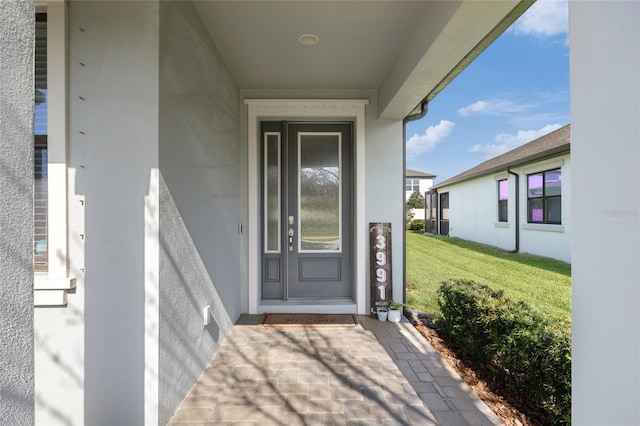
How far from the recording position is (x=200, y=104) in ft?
8.76

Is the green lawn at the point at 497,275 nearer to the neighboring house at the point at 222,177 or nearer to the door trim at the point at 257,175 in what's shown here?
the door trim at the point at 257,175

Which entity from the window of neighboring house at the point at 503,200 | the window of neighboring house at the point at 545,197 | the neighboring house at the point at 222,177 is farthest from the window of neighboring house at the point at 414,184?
the neighboring house at the point at 222,177

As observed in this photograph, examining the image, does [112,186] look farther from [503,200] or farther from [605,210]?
[503,200]

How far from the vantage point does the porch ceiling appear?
2169 millimetres

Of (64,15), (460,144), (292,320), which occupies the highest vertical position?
(460,144)

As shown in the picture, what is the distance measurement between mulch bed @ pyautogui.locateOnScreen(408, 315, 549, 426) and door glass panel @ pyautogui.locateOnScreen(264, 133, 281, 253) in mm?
2380

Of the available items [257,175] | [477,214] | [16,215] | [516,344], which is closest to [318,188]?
[257,175]

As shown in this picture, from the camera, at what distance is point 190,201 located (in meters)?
2.40

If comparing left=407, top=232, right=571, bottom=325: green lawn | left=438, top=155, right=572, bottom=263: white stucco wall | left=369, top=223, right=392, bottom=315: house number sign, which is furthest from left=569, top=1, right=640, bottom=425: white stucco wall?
left=438, top=155, right=572, bottom=263: white stucco wall

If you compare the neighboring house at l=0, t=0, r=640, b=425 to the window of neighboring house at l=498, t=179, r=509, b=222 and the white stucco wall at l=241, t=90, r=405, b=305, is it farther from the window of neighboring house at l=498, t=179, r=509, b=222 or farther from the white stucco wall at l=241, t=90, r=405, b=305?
the window of neighboring house at l=498, t=179, r=509, b=222

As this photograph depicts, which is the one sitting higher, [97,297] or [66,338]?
[97,297]

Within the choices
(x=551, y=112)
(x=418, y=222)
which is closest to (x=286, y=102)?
(x=551, y=112)

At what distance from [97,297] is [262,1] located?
7.95 feet

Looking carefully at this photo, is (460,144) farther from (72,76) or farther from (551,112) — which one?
(72,76)
